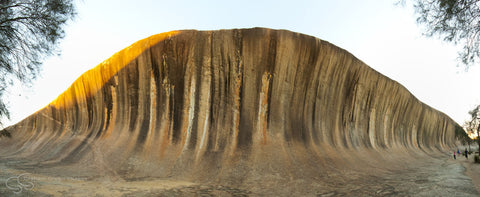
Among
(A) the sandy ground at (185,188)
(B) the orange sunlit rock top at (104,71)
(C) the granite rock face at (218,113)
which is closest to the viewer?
(A) the sandy ground at (185,188)

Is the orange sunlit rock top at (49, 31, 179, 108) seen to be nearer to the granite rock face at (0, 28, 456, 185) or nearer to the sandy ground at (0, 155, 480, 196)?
the granite rock face at (0, 28, 456, 185)

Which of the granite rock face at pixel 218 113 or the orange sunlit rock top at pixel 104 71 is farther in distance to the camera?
the orange sunlit rock top at pixel 104 71

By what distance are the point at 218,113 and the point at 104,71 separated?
22.3ft

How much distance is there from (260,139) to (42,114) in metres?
16.8

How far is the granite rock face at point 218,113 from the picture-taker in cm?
1194

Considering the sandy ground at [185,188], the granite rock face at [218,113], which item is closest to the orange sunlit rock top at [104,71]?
the granite rock face at [218,113]

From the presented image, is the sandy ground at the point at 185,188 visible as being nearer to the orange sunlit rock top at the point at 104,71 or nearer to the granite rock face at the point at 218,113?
the granite rock face at the point at 218,113

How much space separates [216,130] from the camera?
13.0 metres

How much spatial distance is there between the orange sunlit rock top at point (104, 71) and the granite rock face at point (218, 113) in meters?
0.06

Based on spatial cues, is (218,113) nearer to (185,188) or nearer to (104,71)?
(185,188)

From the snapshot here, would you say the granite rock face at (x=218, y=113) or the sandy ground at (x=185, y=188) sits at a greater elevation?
the granite rock face at (x=218, y=113)

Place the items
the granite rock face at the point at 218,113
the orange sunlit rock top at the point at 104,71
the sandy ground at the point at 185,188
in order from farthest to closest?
the orange sunlit rock top at the point at 104,71 < the granite rock face at the point at 218,113 < the sandy ground at the point at 185,188

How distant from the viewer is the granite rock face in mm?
11938

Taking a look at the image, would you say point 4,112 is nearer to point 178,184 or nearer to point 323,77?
point 178,184
